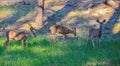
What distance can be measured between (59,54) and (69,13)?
8793 millimetres

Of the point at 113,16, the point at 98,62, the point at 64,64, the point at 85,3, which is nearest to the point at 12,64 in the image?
the point at 64,64

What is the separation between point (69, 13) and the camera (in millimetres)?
23344

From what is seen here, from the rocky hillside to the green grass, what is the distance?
3.82m

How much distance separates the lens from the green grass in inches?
541

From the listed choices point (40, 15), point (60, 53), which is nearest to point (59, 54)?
point (60, 53)

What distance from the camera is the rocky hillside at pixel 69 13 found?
21188 millimetres

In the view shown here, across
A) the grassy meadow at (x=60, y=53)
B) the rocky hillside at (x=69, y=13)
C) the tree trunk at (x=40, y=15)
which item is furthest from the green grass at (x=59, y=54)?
the tree trunk at (x=40, y=15)

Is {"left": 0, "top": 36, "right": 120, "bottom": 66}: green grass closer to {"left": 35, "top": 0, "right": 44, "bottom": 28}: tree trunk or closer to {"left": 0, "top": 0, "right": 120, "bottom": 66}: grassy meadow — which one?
{"left": 0, "top": 0, "right": 120, "bottom": 66}: grassy meadow

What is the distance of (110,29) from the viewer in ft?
65.6

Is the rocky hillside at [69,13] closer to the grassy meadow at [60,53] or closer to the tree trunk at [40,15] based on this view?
the tree trunk at [40,15]

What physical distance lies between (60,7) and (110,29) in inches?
199

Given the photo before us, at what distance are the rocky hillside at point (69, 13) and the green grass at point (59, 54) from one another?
3.82 m

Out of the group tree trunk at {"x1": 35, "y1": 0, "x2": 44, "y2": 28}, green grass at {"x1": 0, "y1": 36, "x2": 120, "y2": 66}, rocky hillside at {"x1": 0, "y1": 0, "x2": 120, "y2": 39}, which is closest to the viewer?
green grass at {"x1": 0, "y1": 36, "x2": 120, "y2": 66}

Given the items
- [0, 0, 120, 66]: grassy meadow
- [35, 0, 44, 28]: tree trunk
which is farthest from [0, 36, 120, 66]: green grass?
[35, 0, 44, 28]: tree trunk
